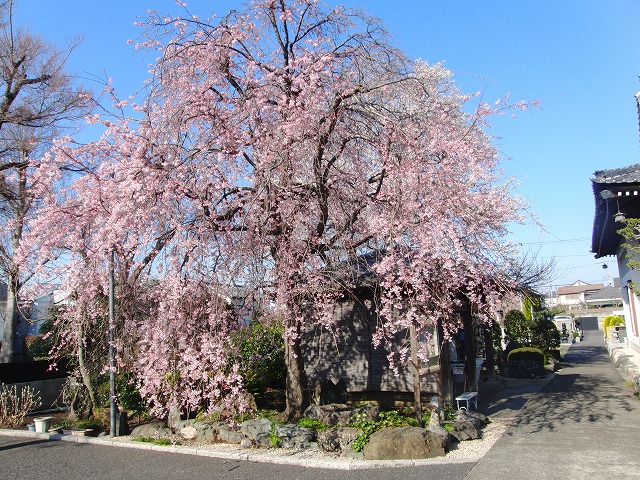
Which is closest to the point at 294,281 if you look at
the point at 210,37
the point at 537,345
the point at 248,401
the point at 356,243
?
the point at 356,243

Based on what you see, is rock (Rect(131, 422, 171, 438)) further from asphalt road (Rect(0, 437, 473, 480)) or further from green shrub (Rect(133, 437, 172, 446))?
asphalt road (Rect(0, 437, 473, 480))

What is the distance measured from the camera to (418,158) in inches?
334

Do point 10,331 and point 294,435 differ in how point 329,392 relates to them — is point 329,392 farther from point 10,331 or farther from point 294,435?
point 10,331

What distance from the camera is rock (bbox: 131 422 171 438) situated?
10.2 m

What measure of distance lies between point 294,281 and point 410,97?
3.91 meters

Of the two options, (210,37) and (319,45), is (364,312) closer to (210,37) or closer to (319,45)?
(319,45)

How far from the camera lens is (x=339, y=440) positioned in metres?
8.29

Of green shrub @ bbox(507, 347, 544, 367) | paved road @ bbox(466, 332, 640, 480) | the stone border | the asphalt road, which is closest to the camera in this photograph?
paved road @ bbox(466, 332, 640, 480)

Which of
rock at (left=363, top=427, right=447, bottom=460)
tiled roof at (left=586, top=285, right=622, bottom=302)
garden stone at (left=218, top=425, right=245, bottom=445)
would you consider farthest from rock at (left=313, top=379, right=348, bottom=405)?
tiled roof at (left=586, top=285, right=622, bottom=302)

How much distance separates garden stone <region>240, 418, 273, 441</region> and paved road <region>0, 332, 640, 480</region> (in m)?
0.84

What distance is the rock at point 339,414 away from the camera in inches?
354

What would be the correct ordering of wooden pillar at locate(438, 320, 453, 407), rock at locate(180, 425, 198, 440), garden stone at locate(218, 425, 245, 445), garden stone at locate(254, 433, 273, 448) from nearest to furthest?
garden stone at locate(254, 433, 273, 448), garden stone at locate(218, 425, 245, 445), rock at locate(180, 425, 198, 440), wooden pillar at locate(438, 320, 453, 407)

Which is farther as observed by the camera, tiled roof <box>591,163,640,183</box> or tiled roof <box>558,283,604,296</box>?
tiled roof <box>558,283,604,296</box>

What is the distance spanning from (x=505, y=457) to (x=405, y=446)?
1.45 m
